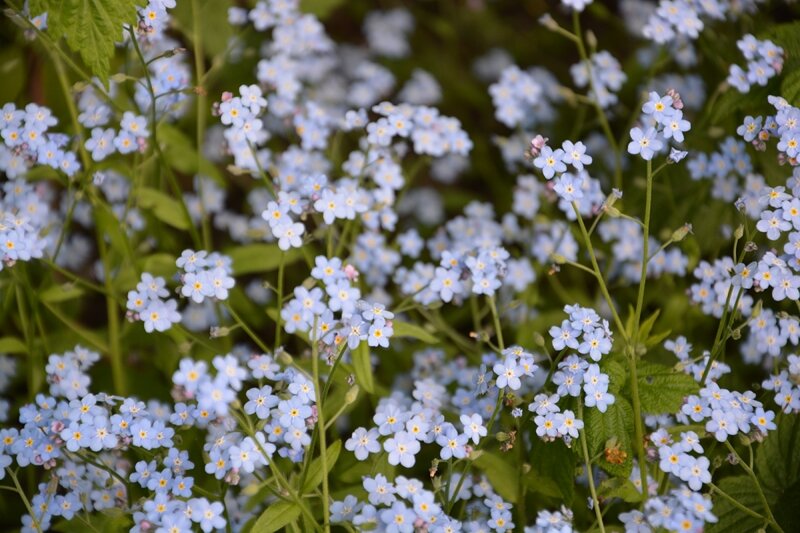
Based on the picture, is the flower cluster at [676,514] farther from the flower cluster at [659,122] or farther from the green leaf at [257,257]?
the green leaf at [257,257]

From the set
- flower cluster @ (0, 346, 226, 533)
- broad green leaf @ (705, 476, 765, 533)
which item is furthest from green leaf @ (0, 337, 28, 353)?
broad green leaf @ (705, 476, 765, 533)

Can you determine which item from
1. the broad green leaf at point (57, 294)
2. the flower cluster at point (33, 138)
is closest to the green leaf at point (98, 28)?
the flower cluster at point (33, 138)

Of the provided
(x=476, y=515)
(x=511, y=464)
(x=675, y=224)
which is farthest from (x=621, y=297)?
(x=476, y=515)

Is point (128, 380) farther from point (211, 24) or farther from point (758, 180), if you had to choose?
point (758, 180)

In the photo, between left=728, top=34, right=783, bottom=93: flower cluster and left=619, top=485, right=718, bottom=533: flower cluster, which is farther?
left=728, top=34, right=783, bottom=93: flower cluster

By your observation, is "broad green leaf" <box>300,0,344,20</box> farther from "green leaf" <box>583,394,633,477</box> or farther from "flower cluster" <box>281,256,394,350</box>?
"green leaf" <box>583,394,633,477</box>

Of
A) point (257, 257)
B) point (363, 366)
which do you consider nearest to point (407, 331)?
point (363, 366)

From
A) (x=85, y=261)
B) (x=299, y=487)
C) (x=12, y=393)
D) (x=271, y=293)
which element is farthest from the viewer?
(x=85, y=261)
